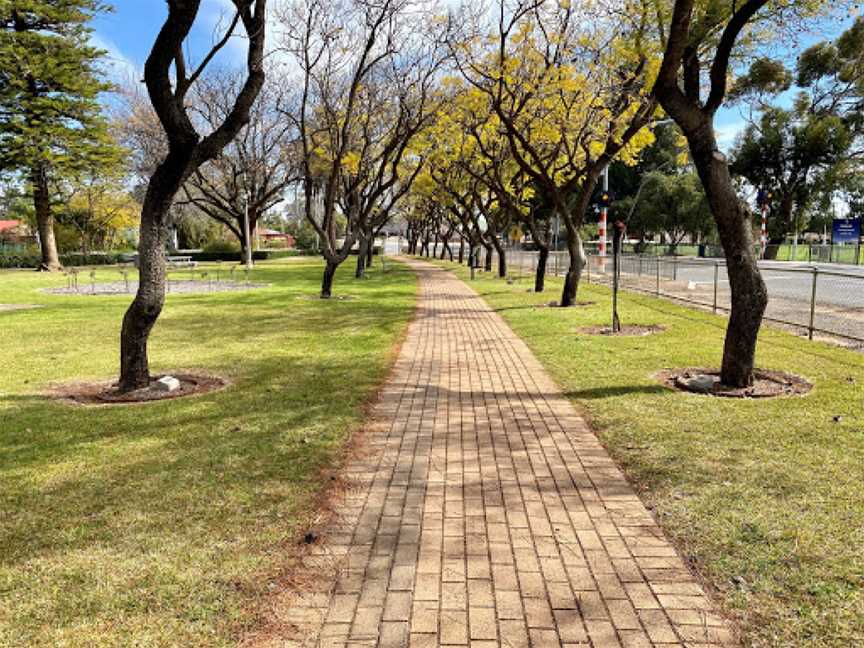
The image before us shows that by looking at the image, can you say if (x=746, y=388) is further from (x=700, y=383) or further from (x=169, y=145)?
(x=169, y=145)

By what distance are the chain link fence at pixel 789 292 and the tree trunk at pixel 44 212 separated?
27738 mm

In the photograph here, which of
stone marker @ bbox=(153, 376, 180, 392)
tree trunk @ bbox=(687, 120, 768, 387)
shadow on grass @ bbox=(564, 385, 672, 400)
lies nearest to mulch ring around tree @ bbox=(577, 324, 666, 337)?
shadow on grass @ bbox=(564, 385, 672, 400)

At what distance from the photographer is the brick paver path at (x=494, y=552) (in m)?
2.80

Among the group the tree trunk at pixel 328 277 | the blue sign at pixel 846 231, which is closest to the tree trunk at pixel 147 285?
the tree trunk at pixel 328 277

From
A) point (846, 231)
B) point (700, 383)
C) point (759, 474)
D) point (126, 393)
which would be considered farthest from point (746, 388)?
point (846, 231)

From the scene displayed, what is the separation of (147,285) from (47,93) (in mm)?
33308

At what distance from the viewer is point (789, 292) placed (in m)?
18.5

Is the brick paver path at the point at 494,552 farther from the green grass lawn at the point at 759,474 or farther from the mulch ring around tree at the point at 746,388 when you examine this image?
the mulch ring around tree at the point at 746,388

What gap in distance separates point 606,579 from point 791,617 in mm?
803

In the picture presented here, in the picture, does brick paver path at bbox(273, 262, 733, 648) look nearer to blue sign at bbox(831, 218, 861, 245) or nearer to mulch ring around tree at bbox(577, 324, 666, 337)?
mulch ring around tree at bbox(577, 324, 666, 337)

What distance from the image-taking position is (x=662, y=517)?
3867 millimetres

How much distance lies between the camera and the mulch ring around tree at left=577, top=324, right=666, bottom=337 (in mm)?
11211

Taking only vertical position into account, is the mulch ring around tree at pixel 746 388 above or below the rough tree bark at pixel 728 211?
below

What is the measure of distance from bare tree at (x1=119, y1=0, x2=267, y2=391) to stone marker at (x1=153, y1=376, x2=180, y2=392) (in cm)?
14
